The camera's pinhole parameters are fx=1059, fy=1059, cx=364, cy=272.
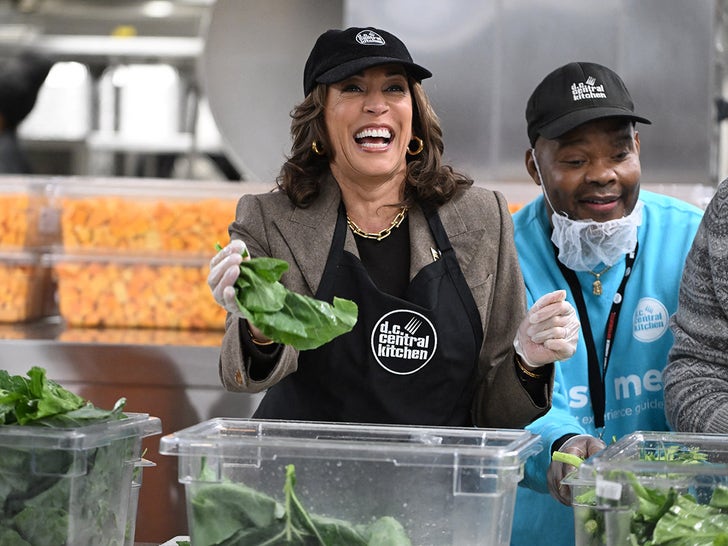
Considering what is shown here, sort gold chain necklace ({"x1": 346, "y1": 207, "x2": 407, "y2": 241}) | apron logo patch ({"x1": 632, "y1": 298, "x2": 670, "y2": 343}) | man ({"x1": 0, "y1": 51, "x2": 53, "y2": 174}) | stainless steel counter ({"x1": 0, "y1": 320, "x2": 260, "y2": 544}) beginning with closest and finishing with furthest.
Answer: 1. gold chain necklace ({"x1": 346, "y1": 207, "x2": 407, "y2": 241})
2. apron logo patch ({"x1": 632, "y1": 298, "x2": 670, "y2": 343})
3. stainless steel counter ({"x1": 0, "y1": 320, "x2": 260, "y2": 544})
4. man ({"x1": 0, "y1": 51, "x2": 53, "y2": 174})

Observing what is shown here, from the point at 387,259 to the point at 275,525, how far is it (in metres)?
0.95

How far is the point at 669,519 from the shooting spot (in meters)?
1.33

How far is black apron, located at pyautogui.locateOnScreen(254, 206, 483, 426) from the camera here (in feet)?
7.09

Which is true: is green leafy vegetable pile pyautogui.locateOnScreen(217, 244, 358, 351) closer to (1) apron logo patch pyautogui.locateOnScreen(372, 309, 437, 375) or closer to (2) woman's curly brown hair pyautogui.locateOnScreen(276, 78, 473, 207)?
(1) apron logo patch pyautogui.locateOnScreen(372, 309, 437, 375)

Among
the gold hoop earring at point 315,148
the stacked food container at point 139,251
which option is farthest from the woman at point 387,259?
the stacked food container at point 139,251

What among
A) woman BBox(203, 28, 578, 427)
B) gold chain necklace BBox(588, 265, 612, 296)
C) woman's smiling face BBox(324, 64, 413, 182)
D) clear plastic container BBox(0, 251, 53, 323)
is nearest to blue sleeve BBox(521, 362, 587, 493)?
woman BBox(203, 28, 578, 427)

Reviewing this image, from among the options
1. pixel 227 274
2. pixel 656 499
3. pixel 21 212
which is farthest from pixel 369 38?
pixel 21 212

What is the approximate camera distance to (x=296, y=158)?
7.66ft

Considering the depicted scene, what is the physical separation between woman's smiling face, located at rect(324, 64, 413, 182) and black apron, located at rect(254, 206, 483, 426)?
0.19 meters

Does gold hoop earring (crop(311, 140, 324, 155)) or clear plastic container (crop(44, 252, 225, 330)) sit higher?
gold hoop earring (crop(311, 140, 324, 155))

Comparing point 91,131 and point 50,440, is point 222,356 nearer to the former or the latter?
point 50,440

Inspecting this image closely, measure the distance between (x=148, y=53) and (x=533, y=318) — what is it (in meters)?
5.18

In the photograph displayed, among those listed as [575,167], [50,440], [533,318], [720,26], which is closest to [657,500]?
[533,318]

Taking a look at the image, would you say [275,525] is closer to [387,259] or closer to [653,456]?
[653,456]
